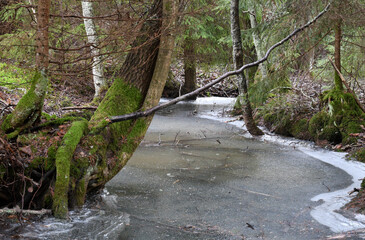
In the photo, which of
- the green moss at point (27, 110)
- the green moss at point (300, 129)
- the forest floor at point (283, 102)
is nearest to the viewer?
the green moss at point (27, 110)

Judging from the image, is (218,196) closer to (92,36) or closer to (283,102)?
(283,102)

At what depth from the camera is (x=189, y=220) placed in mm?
4379

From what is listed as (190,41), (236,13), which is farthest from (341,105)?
(190,41)

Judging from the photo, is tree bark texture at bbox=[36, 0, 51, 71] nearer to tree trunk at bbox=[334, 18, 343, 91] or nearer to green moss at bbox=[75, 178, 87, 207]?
green moss at bbox=[75, 178, 87, 207]

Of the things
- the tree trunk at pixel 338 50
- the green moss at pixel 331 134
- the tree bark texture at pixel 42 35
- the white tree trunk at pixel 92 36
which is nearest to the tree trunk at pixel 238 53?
the green moss at pixel 331 134

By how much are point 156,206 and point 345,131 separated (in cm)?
552

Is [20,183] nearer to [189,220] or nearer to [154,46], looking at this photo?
[189,220]

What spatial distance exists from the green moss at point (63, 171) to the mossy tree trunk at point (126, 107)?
0.53 ft

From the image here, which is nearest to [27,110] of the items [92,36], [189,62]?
[92,36]

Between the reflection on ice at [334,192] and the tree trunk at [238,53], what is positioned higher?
the tree trunk at [238,53]

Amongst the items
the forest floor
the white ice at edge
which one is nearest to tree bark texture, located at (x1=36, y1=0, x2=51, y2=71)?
the forest floor

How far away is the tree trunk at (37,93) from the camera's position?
4.53m

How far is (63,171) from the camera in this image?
4.23 m

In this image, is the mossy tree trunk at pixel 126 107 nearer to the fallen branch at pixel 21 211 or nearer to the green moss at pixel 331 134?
the fallen branch at pixel 21 211
